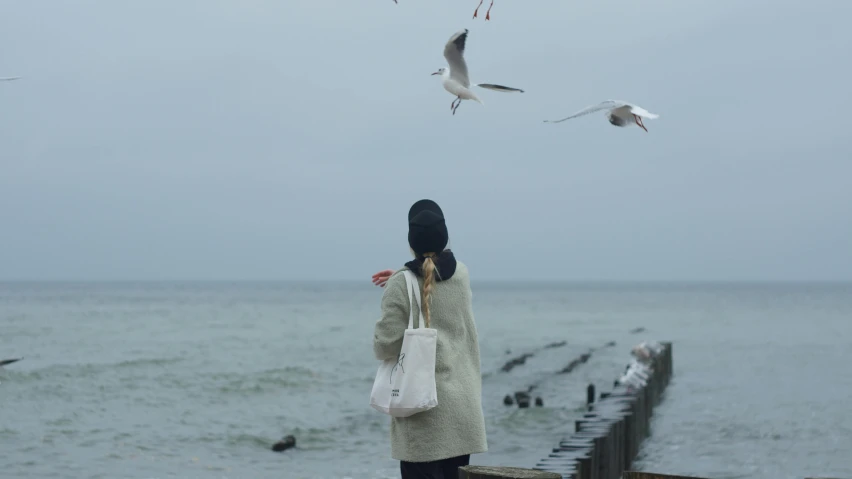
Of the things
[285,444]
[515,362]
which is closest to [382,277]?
[285,444]

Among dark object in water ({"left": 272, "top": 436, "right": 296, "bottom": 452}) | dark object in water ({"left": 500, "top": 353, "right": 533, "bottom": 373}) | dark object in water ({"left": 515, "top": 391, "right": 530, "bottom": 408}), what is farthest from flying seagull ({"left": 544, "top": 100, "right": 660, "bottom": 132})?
dark object in water ({"left": 500, "top": 353, "right": 533, "bottom": 373})

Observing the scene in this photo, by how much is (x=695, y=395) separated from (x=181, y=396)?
38.5 feet

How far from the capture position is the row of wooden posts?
3.47 metres

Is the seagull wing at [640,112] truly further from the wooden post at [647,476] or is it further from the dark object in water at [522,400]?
the dark object in water at [522,400]

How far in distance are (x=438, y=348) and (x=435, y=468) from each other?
54 cm

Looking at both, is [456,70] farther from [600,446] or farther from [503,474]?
[600,446]

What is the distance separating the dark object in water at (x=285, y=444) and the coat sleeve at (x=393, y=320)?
1076cm

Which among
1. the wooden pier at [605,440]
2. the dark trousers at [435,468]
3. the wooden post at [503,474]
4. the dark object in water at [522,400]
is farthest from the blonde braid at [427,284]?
the dark object in water at [522,400]

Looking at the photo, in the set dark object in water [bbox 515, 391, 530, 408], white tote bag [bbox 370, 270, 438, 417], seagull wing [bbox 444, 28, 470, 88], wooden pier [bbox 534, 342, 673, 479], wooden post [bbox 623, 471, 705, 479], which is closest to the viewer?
wooden post [bbox 623, 471, 705, 479]

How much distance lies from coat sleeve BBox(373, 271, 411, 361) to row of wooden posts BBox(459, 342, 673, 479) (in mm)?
607

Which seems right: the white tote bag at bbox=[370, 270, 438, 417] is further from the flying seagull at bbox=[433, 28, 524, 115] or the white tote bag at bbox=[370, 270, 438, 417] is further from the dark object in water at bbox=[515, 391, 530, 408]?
the dark object in water at bbox=[515, 391, 530, 408]

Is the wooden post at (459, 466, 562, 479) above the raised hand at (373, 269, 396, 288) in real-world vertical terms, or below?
below

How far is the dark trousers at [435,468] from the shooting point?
412cm

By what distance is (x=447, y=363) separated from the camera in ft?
13.3
